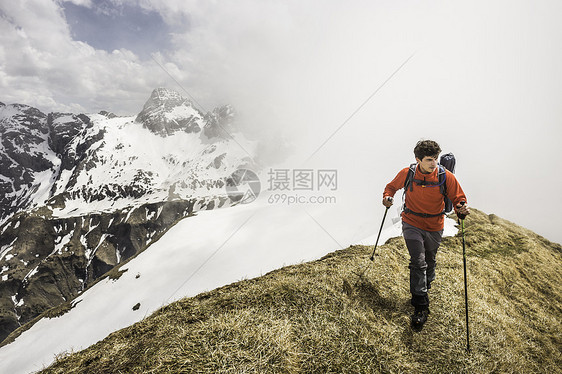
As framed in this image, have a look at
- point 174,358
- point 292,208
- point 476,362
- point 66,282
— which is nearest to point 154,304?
point 174,358

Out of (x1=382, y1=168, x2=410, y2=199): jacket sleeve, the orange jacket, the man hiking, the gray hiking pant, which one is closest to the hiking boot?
the man hiking

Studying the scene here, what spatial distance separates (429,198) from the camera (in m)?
6.94

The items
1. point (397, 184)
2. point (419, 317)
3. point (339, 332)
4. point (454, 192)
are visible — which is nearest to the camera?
point (339, 332)

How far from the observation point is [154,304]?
31953 millimetres

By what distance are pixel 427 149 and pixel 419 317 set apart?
449 centimetres

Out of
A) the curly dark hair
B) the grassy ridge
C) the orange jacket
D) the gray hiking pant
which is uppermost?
the curly dark hair

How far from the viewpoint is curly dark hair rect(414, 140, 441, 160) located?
652 cm

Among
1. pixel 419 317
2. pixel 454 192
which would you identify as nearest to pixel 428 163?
pixel 454 192

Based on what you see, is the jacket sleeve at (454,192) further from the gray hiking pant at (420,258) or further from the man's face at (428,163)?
the gray hiking pant at (420,258)

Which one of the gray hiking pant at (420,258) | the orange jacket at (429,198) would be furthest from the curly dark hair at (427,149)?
the gray hiking pant at (420,258)

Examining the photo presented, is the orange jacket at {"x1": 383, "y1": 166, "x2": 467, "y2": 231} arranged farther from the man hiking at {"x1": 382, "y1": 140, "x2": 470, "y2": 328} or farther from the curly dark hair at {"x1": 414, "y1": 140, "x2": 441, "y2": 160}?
the curly dark hair at {"x1": 414, "y1": 140, "x2": 441, "y2": 160}

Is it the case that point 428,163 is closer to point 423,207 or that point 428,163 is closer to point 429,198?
point 429,198

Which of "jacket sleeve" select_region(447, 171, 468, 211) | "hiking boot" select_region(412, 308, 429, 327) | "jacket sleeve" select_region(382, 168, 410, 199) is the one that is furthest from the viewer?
"jacket sleeve" select_region(382, 168, 410, 199)

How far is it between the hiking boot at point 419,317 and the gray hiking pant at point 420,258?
0.40ft
